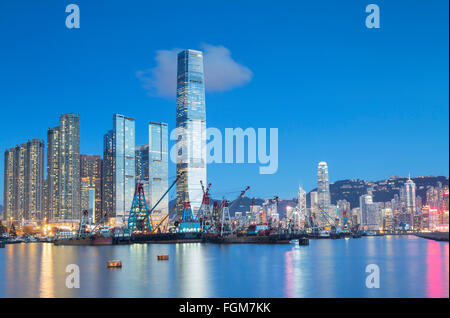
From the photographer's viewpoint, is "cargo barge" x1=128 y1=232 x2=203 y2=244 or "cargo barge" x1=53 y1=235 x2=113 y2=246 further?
"cargo barge" x1=128 y1=232 x2=203 y2=244

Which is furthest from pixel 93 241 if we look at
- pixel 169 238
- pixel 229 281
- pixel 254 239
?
pixel 229 281

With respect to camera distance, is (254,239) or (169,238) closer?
(254,239)

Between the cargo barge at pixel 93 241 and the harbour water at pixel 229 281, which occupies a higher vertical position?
the harbour water at pixel 229 281

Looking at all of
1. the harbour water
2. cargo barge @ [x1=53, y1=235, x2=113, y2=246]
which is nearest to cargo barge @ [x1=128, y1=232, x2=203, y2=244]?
cargo barge @ [x1=53, y1=235, x2=113, y2=246]

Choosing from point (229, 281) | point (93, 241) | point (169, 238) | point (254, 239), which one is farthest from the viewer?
point (169, 238)

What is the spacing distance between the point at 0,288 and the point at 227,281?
21627 mm

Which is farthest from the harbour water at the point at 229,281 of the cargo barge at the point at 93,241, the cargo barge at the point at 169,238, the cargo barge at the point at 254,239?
the cargo barge at the point at 169,238

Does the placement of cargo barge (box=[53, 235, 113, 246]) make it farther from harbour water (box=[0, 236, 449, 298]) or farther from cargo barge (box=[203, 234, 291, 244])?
harbour water (box=[0, 236, 449, 298])

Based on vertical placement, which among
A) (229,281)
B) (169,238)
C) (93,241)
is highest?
(229,281)

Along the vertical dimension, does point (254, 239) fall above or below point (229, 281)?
below

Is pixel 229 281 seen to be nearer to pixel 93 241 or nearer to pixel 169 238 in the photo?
pixel 93 241

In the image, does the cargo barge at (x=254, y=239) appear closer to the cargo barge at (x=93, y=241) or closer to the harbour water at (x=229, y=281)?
the cargo barge at (x=93, y=241)

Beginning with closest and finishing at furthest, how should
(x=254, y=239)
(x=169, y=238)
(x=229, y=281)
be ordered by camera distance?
(x=229, y=281) → (x=254, y=239) → (x=169, y=238)
